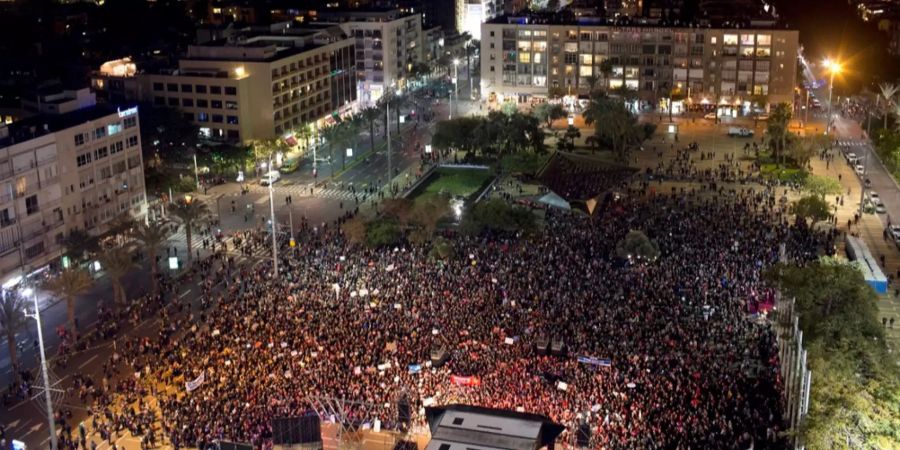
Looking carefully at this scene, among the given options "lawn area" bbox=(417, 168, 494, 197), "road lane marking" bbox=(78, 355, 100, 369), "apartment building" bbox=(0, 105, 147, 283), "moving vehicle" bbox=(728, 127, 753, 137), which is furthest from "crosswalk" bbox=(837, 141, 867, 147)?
"road lane marking" bbox=(78, 355, 100, 369)

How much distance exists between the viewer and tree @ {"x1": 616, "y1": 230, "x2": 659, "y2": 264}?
7200 cm

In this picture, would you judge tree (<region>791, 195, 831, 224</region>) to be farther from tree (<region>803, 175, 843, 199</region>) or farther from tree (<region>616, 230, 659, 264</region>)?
tree (<region>616, 230, 659, 264</region>)

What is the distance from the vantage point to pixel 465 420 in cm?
4541

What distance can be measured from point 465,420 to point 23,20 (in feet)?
566

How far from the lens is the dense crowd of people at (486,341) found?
159ft

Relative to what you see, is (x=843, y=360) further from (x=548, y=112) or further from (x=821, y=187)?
(x=548, y=112)

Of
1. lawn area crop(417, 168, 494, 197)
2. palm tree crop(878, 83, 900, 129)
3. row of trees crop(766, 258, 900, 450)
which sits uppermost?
palm tree crop(878, 83, 900, 129)

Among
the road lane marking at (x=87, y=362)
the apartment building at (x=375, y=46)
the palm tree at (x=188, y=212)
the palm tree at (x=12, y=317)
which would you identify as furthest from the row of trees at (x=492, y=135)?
the palm tree at (x=12, y=317)

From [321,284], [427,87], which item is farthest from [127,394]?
[427,87]

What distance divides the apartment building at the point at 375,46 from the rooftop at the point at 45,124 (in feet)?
229

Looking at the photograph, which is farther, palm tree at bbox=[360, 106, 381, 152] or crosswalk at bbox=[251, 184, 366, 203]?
palm tree at bbox=[360, 106, 381, 152]

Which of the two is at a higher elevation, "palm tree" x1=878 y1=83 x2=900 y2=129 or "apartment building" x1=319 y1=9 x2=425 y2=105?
"apartment building" x1=319 y1=9 x2=425 y2=105

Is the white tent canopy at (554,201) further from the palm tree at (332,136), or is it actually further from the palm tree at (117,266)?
the palm tree at (117,266)

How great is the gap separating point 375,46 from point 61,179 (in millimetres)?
84788
